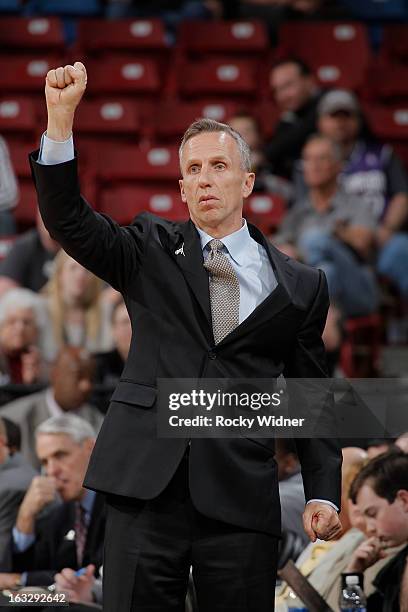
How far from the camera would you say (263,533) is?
7.36 ft

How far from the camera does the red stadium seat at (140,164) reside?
6965mm

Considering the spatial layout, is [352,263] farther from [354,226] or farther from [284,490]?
[284,490]

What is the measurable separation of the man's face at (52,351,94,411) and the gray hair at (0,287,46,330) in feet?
2.00

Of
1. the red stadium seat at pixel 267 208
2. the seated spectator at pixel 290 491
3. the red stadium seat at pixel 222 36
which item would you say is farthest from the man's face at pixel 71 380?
the red stadium seat at pixel 222 36

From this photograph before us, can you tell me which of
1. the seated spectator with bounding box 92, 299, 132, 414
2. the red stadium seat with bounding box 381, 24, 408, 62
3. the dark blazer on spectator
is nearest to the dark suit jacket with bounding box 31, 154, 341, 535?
the dark blazer on spectator

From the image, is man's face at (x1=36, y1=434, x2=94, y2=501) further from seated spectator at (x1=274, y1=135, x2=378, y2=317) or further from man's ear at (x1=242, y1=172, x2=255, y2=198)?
seated spectator at (x1=274, y1=135, x2=378, y2=317)

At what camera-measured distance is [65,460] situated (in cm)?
377

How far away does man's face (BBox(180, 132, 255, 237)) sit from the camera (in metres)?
2.28

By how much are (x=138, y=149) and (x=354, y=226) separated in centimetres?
167

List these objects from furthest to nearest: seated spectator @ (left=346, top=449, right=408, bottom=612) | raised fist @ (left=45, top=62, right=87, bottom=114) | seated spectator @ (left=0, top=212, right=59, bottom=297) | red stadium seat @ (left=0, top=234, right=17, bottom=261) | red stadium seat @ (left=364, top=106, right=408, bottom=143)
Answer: red stadium seat @ (left=364, top=106, right=408, bottom=143), red stadium seat @ (left=0, top=234, right=17, bottom=261), seated spectator @ (left=0, top=212, right=59, bottom=297), seated spectator @ (left=346, top=449, right=408, bottom=612), raised fist @ (left=45, top=62, right=87, bottom=114)

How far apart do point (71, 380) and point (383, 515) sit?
1486 mm

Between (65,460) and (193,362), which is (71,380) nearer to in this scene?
(65,460)

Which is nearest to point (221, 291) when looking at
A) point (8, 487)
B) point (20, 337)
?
point (8, 487)

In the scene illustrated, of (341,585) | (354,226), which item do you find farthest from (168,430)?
(354,226)
